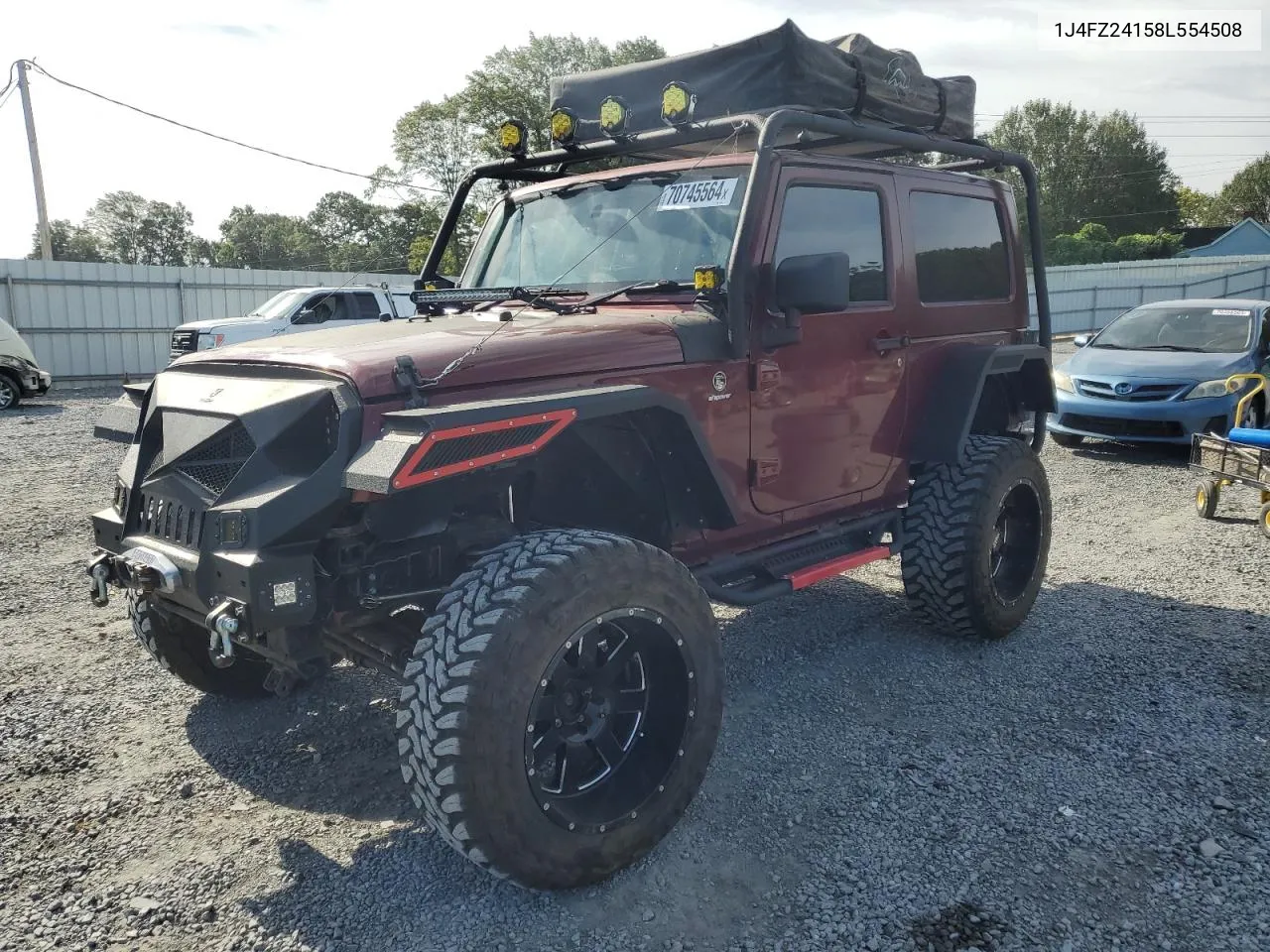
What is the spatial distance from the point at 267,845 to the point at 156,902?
13.9 inches

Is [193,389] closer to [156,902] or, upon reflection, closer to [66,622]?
[156,902]

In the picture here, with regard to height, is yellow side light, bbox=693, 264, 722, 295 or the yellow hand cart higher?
yellow side light, bbox=693, 264, 722, 295

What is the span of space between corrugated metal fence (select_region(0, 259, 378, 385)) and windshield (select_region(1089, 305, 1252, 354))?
14811 millimetres

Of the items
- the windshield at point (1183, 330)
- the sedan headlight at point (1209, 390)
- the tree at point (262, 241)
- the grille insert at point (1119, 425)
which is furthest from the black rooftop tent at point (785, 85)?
the tree at point (262, 241)

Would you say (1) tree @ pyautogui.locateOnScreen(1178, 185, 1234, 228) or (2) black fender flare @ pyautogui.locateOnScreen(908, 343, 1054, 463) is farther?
(1) tree @ pyautogui.locateOnScreen(1178, 185, 1234, 228)

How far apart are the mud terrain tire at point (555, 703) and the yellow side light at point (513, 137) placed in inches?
90.4

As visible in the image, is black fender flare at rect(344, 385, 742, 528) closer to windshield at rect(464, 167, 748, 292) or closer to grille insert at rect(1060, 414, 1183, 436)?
windshield at rect(464, 167, 748, 292)

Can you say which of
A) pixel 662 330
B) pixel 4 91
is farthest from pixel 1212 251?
pixel 662 330

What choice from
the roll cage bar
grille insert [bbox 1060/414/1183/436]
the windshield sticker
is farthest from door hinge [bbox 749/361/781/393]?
grille insert [bbox 1060/414/1183/436]

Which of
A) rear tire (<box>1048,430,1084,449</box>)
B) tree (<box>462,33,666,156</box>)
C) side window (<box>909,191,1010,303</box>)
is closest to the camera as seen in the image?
side window (<box>909,191,1010,303</box>)

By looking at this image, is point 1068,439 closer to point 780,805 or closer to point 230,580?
point 780,805

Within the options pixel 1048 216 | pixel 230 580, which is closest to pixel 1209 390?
pixel 230 580

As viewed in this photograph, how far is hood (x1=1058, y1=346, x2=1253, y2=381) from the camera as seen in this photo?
8953mm

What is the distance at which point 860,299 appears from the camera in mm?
4027
